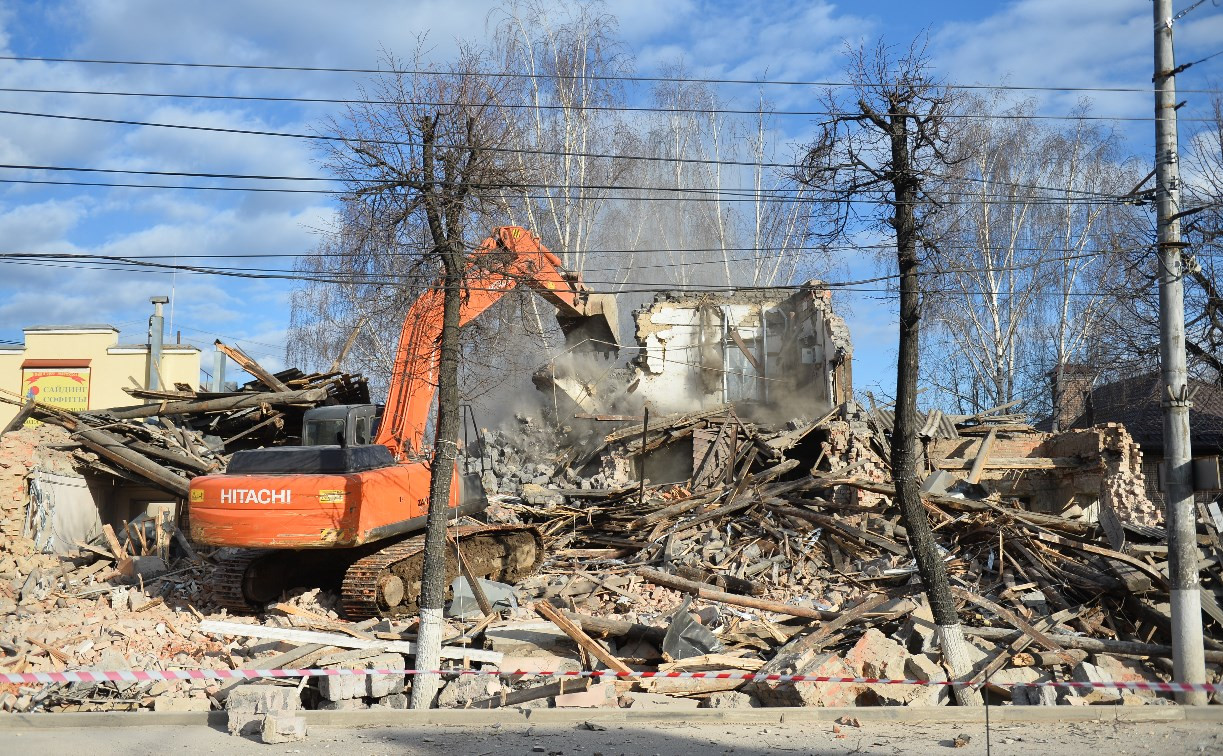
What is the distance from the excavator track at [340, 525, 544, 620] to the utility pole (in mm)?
7545

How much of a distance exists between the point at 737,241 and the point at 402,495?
67.6 ft

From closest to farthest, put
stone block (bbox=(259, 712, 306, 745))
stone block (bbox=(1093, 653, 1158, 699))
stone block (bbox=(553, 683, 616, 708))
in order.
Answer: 1. stone block (bbox=(259, 712, 306, 745))
2. stone block (bbox=(553, 683, 616, 708))
3. stone block (bbox=(1093, 653, 1158, 699))

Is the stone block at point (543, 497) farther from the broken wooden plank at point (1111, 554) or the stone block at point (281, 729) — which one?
the stone block at point (281, 729)

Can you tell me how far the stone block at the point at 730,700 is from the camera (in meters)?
8.60

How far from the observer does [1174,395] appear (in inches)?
357

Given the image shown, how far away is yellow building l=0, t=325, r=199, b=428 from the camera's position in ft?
95.9

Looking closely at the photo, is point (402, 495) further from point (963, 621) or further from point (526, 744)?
point (963, 621)

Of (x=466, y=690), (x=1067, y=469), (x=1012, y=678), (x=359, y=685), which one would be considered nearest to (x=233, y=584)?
(x=359, y=685)

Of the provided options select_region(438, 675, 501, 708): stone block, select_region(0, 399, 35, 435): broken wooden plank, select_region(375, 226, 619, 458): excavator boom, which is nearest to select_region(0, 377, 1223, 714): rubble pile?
select_region(438, 675, 501, 708): stone block

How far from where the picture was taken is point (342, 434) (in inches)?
492

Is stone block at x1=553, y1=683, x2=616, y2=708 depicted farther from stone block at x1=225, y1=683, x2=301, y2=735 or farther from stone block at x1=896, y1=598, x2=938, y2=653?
stone block at x1=896, y1=598, x2=938, y2=653

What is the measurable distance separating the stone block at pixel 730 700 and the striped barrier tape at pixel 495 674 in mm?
183

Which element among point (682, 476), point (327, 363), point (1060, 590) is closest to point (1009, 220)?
point (682, 476)

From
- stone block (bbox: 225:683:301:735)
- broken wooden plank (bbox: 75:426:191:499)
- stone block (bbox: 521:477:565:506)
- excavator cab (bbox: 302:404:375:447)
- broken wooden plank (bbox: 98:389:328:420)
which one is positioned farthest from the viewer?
broken wooden plank (bbox: 98:389:328:420)
